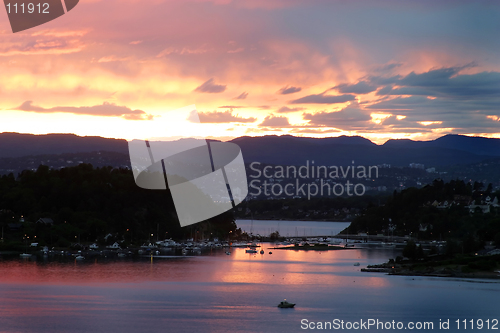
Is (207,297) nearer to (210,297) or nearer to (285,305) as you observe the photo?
(210,297)

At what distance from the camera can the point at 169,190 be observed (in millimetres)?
86375

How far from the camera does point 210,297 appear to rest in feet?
116

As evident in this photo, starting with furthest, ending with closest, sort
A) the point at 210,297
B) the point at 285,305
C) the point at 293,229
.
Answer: the point at 293,229 → the point at 210,297 → the point at 285,305

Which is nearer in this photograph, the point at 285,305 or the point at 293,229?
the point at 285,305

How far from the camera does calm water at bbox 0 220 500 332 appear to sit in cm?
2830

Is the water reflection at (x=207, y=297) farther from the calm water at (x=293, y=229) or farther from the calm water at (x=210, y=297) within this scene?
the calm water at (x=293, y=229)

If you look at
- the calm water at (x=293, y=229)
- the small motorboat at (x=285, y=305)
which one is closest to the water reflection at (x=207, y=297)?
the small motorboat at (x=285, y=305)

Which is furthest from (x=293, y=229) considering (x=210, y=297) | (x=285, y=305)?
(x=285, y=305)

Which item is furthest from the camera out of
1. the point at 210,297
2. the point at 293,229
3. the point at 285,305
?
the point at 293,229

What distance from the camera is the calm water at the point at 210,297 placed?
92.8ft

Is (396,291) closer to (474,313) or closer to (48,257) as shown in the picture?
(474,313)

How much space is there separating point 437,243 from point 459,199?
24.6 meters

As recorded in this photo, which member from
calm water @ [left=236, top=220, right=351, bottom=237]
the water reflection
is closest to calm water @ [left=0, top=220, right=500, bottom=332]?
the water reflection

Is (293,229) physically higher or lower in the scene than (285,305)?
lower
